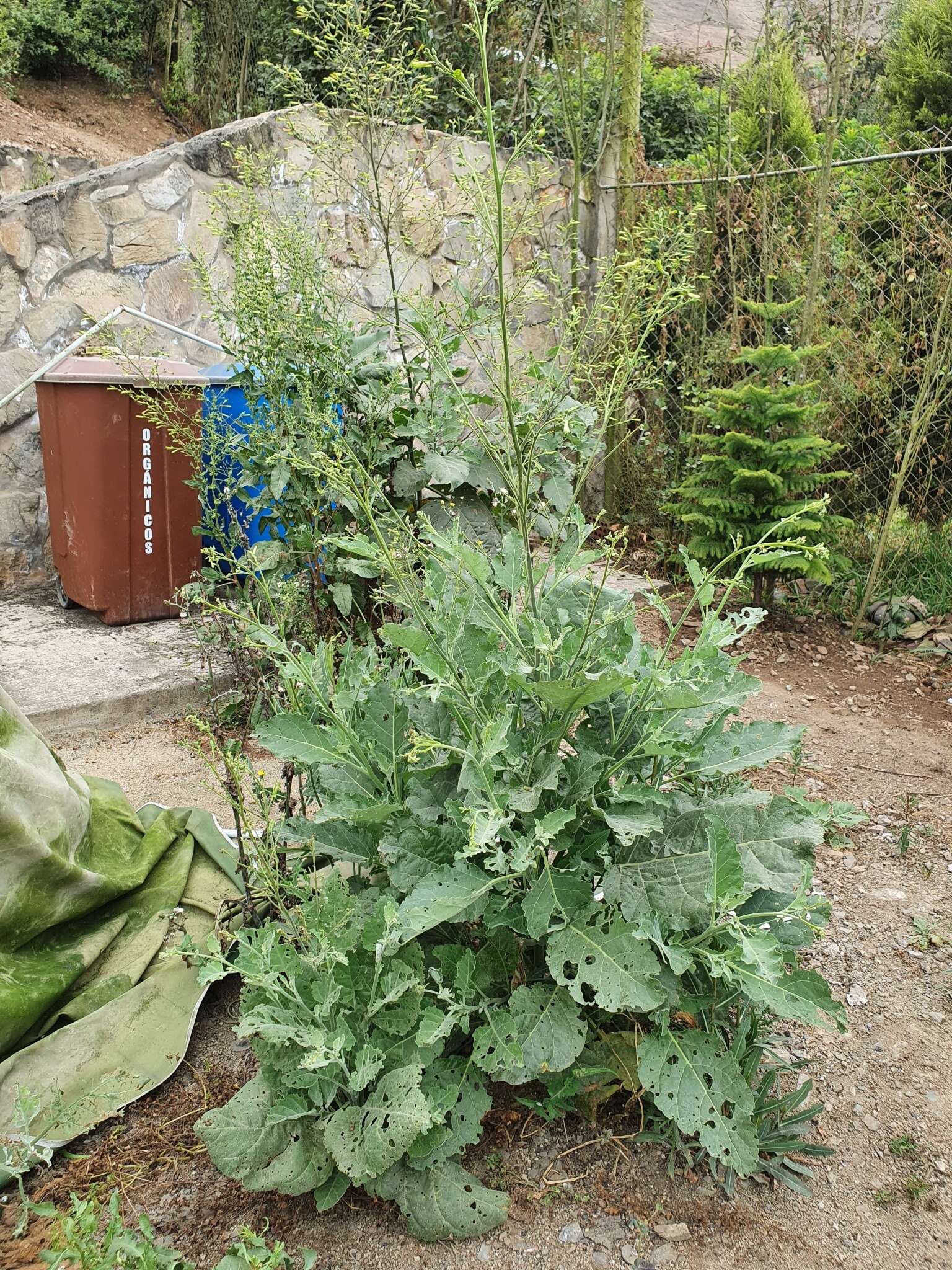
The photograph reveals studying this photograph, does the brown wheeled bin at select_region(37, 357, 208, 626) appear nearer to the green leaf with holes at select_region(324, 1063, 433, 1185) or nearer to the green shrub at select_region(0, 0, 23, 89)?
the green leaf with holes at select_region(324, 1063, 433, 1185)

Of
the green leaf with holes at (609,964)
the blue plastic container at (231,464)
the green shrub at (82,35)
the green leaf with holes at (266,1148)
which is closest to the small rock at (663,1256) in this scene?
the green leaf with holes at (609,964)

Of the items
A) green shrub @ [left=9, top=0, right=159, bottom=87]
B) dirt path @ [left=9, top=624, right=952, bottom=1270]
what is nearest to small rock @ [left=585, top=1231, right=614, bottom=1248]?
dirt path @ [left=9, top=624, right=952, bottom=1270]

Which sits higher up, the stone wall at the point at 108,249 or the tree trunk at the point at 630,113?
the tree trunk at the point at 630,113

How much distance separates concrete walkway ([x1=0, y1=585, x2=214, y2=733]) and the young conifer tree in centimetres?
228

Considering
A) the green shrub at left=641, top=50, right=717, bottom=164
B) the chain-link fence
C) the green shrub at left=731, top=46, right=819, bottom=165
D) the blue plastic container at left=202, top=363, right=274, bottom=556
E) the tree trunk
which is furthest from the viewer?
the green shrub at left=641, top=50, right=717, bottom=164

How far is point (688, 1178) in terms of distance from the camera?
1673 millimetres

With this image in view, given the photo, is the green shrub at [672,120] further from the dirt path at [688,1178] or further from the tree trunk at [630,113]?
the dirt path at [688,1178]

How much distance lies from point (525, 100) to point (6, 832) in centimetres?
570

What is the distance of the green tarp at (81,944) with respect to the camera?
6.09ft

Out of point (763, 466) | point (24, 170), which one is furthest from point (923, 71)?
point (24, 170)

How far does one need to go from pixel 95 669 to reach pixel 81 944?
1833 mm

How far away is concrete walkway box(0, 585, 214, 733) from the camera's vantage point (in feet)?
11.4

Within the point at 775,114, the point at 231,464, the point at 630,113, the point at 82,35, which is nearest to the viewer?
the point at 231,464

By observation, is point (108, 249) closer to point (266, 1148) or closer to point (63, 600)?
point (63, 600)
